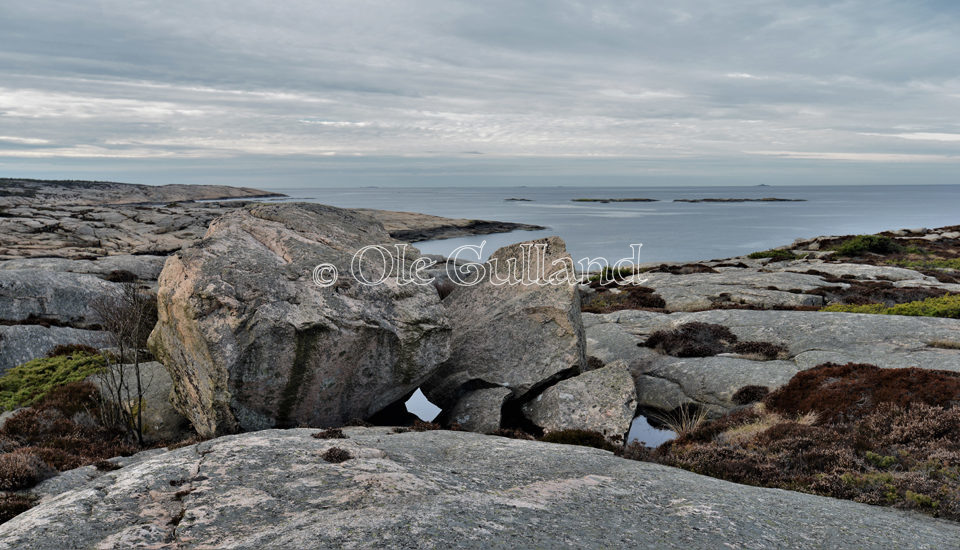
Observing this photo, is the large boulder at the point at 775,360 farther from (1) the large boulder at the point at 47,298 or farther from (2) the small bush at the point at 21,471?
(1) the large boulder at the point at 47,298

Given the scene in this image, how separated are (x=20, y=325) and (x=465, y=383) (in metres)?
20.2

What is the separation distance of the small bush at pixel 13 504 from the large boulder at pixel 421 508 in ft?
2.92

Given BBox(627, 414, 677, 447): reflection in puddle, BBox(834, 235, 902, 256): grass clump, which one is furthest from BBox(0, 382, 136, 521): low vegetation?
BBox(834, 235, 902, 256): grass clump

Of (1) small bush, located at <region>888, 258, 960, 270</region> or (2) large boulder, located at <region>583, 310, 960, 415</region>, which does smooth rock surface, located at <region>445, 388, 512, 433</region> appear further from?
(1) small bush, located at <region>888, 258, 960, 270</region>

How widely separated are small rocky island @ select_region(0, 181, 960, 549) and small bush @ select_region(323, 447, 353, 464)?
0.05 meters

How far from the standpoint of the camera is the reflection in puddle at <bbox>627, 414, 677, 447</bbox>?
17344 millimetres

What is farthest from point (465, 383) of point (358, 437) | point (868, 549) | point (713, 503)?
point (868, 549)

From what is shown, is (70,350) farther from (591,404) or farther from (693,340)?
(693,340)

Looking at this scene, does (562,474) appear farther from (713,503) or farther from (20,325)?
(20,325)


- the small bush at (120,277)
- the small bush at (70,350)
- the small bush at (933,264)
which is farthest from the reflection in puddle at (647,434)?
the small bush at (933,264)

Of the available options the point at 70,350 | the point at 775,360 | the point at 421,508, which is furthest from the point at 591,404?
the point at 70,350

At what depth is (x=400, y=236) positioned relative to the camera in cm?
11162

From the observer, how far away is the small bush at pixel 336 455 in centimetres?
1016

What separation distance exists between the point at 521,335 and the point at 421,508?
39.6 feet
